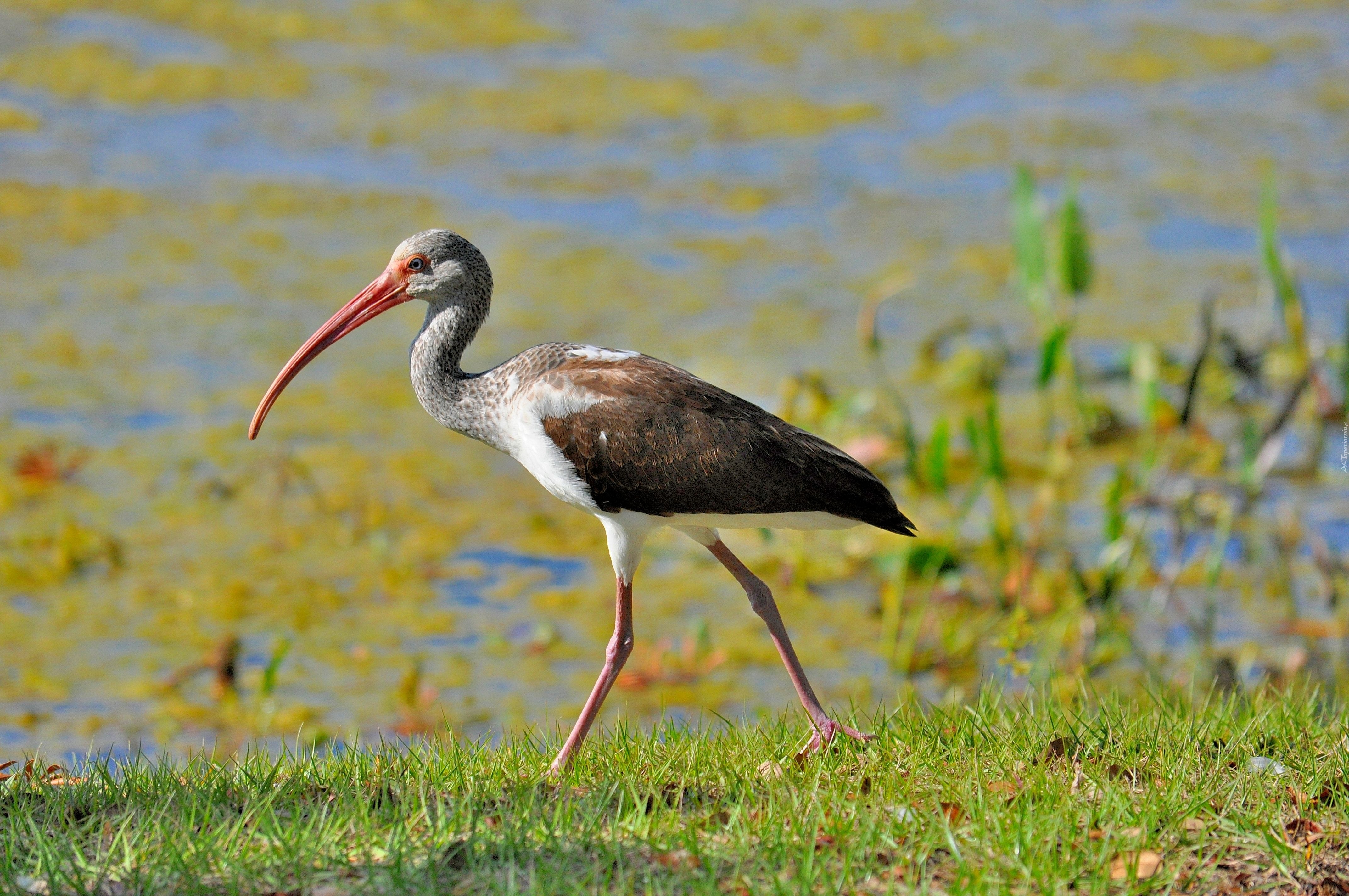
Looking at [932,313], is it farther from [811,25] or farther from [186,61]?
[186,61]

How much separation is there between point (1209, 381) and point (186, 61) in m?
8.07

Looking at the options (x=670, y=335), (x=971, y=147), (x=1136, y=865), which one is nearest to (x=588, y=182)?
(x=670, y=335)

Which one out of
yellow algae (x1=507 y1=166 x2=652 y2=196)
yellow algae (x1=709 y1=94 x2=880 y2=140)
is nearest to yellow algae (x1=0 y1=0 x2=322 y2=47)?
yellow algae (x1=507 y1=166 x2=652 y2=196)

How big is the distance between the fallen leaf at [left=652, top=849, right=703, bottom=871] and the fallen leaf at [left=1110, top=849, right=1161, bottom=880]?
93 centimetres

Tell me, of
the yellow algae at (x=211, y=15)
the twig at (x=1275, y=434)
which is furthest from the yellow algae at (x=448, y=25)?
the twig at (x=1275, y=434)

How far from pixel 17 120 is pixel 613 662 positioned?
8.16 m

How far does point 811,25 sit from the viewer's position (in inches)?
525

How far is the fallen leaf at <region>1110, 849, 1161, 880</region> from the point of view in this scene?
3344mm

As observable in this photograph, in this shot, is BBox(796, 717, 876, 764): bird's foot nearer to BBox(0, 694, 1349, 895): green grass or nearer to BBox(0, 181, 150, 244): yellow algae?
BBox(0, 694, 1349, 895): green grass

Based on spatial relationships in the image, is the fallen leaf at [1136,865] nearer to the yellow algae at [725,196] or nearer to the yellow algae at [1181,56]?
the yellow algae at [725,196]

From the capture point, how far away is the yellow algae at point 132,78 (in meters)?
11.4

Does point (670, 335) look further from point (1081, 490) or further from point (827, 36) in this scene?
point (827, 36)

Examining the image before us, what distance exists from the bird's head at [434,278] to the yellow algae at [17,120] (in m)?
7.21

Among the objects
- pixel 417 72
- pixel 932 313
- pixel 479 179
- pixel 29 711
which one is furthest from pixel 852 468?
pixel 417 72
